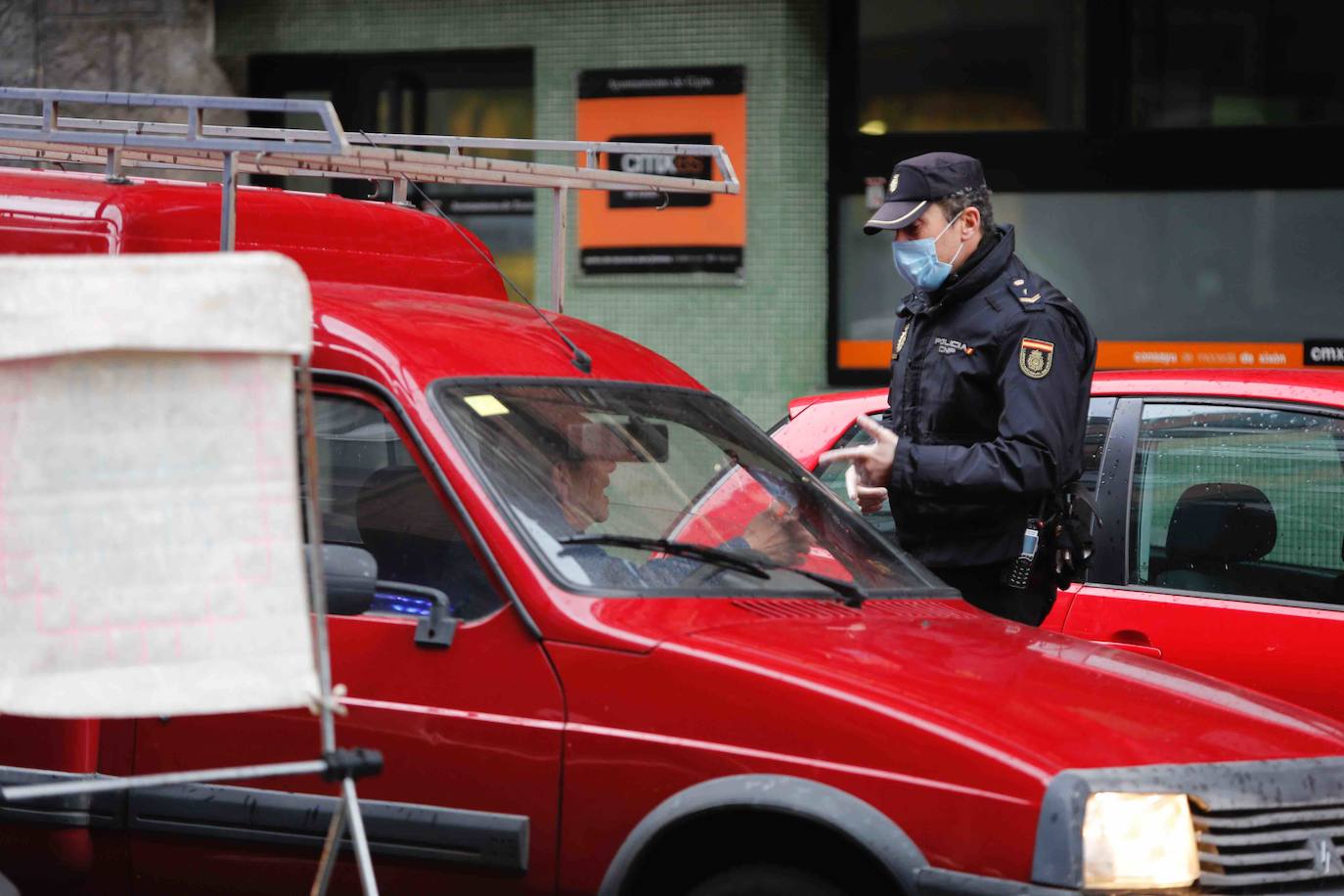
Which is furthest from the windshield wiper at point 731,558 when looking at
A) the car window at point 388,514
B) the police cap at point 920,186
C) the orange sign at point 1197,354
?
the orange sign at point 1197,354

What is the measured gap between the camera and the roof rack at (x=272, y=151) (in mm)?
3734

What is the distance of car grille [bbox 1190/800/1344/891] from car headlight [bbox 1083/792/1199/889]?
36mm

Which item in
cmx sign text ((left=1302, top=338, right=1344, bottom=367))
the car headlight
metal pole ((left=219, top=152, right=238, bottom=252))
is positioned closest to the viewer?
the car headlight

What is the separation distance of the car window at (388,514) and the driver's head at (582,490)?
22 cm

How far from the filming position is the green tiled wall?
1078 centimetres

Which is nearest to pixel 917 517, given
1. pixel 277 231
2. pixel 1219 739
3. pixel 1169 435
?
pixel 1169 435

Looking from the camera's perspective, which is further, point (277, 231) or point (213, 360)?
point (277, 231)

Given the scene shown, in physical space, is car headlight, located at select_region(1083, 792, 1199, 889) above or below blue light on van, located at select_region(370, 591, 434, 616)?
below

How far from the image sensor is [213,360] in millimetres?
2746

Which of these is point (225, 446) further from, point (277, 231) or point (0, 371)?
point (277, 231)

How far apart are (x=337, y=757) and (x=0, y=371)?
2.42ft

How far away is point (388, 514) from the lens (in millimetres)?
3770

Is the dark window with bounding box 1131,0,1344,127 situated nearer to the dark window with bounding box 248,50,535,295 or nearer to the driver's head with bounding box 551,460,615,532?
the dark window with bounding box 248,50,535,295

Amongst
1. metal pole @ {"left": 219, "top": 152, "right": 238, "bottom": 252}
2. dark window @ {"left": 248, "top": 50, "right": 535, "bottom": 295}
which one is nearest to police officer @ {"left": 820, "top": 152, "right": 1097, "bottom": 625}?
metal pole @ {"left": 219, "top": 152, "right": 238, "bottom": 252}
